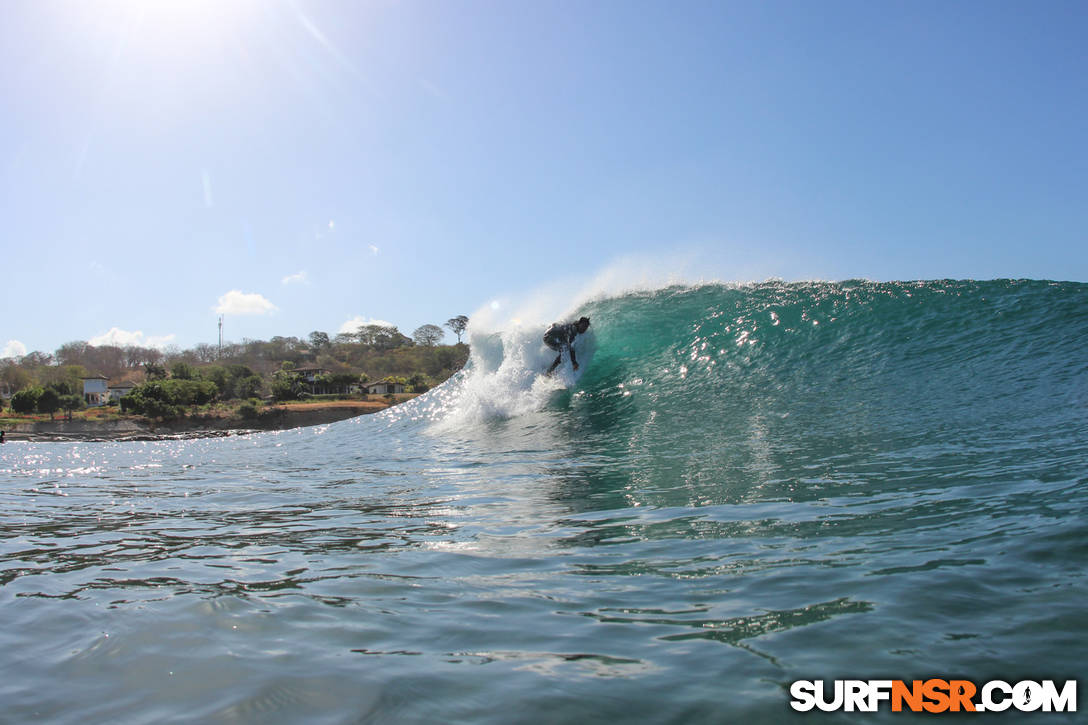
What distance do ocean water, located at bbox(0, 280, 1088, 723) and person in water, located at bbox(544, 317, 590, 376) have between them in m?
5.71

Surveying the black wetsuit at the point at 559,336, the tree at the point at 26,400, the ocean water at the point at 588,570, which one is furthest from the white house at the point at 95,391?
the ocean water at the point at 588,570

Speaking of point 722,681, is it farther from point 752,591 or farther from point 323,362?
point 323,362

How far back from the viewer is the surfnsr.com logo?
1.85 meters

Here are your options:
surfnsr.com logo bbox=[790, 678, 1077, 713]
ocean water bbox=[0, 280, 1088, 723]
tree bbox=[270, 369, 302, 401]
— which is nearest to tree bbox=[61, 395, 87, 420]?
tree bbox=[270, 369, 302, 401]

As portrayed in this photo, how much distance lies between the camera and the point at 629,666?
7.09 feet

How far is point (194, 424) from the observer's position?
5916 centimetres

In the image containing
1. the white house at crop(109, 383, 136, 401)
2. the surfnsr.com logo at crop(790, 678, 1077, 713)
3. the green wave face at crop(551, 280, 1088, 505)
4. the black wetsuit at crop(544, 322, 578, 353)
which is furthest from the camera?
the white house at crop(109, 383, 136, 401)

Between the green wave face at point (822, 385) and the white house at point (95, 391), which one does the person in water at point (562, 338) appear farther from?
the white house at point (95, 391)

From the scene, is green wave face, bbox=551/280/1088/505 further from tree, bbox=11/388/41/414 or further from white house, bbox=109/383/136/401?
white house, bbox=109/383/136/401

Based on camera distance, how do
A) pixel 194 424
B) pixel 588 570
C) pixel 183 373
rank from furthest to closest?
pixel 183 373
pixel 194 424
pixel 588 570

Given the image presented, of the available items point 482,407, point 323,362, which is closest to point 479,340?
point 482,407

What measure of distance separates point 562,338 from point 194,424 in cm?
5462

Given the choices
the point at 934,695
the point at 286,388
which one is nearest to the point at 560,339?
the point at 934,695

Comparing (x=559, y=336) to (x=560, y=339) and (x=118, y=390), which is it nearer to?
(x=560, y=339)
